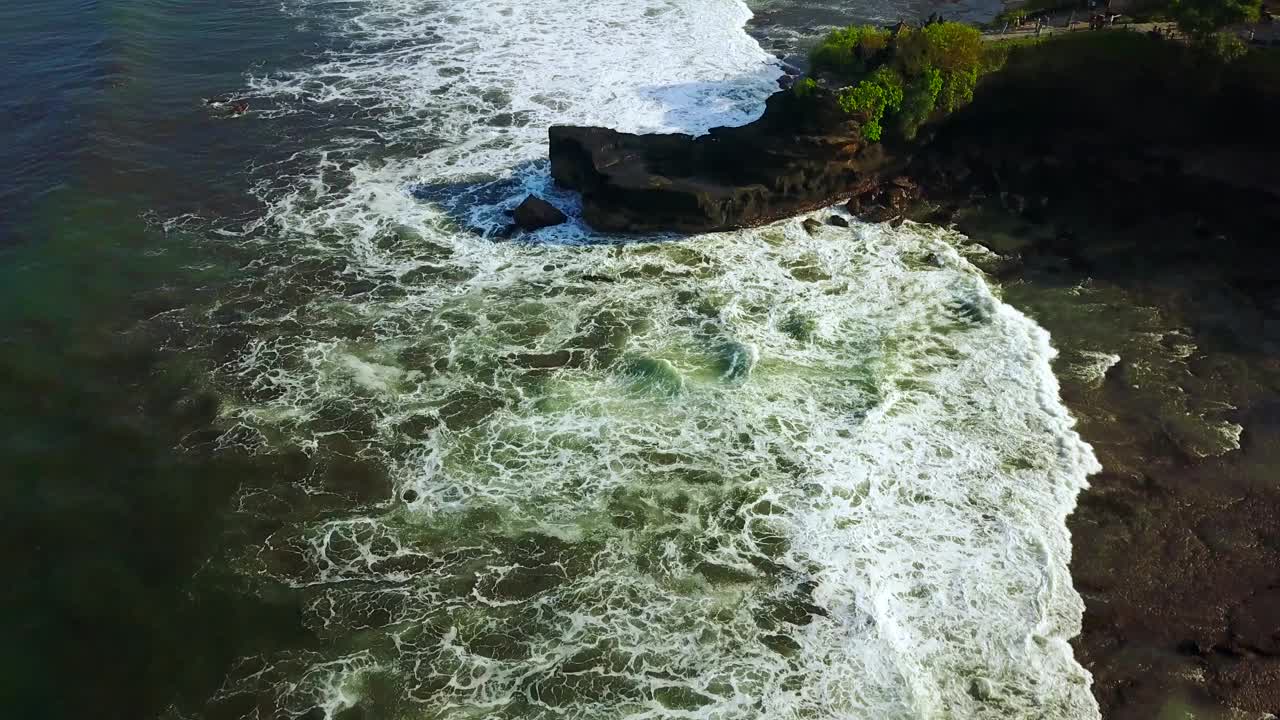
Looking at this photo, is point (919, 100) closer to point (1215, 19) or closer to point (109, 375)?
point (1215, 19)

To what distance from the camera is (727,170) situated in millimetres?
36031

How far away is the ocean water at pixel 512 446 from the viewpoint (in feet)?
66.3

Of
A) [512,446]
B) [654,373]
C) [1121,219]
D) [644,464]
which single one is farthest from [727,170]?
[512,446]

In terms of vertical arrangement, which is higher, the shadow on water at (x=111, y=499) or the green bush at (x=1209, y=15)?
the green bush at (x=1209, y=15)

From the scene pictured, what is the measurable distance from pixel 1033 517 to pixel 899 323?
30.0 feet

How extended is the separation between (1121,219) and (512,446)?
87.7 ft

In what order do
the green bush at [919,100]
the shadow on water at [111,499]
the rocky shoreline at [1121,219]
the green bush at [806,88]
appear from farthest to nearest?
1. the green bush at [919,100]
2. the green bush at [806,88]
3. the rocky shoreline at [1121,219]
4. the shadow on water at [111,499]

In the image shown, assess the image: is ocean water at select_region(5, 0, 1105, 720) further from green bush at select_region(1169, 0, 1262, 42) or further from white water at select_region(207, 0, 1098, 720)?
green bush at select_region(1169, 0, 1262, 42)

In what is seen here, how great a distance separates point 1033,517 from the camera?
76.6ft

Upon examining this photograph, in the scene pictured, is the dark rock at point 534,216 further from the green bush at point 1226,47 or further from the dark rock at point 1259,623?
the green bush at point 1226,47

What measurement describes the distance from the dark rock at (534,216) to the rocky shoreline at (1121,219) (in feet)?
5.29

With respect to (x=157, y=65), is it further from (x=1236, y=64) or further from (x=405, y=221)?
(x=1236, y=64)

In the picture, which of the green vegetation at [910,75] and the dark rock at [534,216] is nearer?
the dark rock at [534,216]

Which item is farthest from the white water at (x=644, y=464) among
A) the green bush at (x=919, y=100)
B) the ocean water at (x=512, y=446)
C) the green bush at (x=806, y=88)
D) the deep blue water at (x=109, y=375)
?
the green bush at (x=806, y=88)
